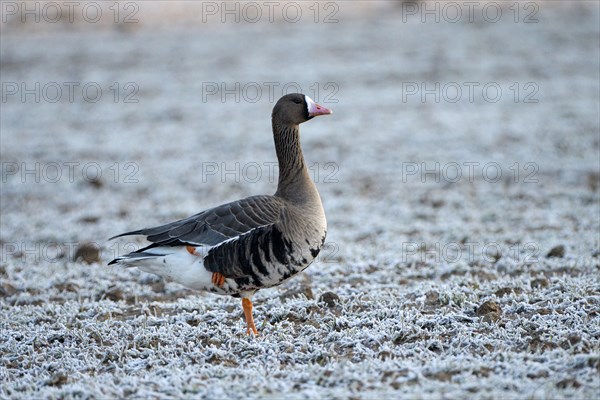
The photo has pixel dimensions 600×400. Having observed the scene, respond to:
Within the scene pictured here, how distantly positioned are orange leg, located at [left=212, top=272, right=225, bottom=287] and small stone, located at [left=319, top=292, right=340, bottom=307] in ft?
5.30

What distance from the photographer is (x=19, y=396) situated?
6.62 m

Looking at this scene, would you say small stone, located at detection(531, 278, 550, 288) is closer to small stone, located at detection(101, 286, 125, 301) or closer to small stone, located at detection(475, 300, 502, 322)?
small stone, located at detection(475, 300, 502, 322)

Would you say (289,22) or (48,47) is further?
(289,22)

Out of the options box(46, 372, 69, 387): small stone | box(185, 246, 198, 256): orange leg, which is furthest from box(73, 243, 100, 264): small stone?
box(46, 372, 69, 387): small stone

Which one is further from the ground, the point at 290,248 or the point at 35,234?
the point at 290,248

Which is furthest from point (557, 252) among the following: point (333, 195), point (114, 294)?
point (333, 195)

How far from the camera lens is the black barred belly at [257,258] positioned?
7.91 meters

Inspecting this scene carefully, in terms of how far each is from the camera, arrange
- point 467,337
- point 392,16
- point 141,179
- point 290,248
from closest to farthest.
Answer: point 467,337
point 290,248
point 141,179
point 392,16

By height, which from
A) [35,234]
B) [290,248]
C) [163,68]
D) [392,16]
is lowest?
[35,234]

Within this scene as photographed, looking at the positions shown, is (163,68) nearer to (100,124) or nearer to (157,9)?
(100,124)

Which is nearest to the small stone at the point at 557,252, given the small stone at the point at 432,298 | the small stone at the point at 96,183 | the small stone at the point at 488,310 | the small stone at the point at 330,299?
the small stone at the point at 432,298

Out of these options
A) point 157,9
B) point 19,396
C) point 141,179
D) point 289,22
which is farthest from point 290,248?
point 157,9

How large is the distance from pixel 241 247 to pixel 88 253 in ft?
18.8

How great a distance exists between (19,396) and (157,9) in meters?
34.5
